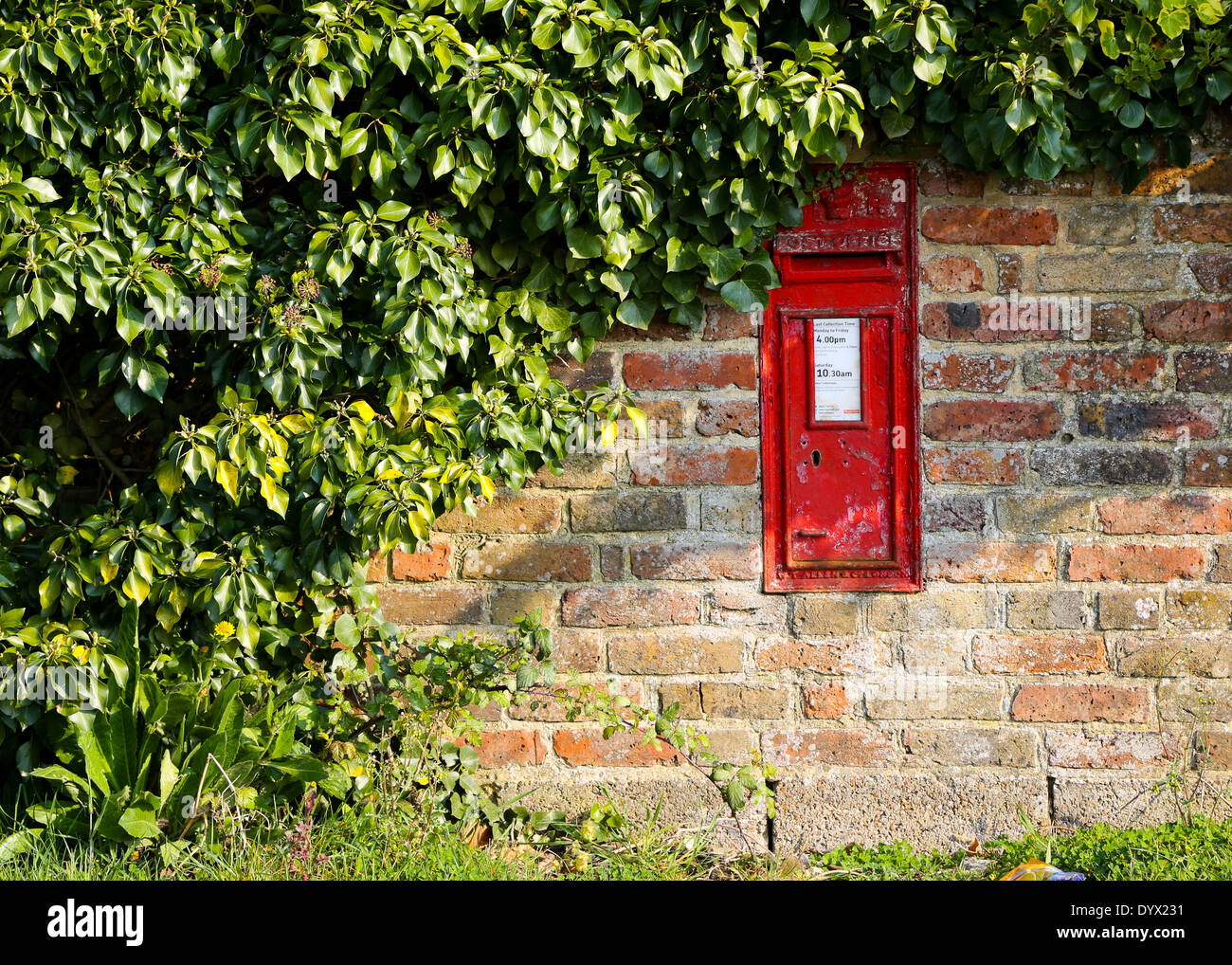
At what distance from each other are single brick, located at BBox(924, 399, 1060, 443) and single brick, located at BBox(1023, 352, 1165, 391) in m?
0.09

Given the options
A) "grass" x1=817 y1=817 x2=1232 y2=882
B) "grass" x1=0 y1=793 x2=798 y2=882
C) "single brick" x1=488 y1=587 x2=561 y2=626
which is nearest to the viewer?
"grass" x1=0 y1=793 x2=798 y2=882

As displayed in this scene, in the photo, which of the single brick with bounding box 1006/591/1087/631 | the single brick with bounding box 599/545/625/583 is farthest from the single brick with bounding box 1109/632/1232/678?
the single brick with bounding box 599/545/625/583

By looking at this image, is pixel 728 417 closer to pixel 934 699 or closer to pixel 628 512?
pixel 628 512

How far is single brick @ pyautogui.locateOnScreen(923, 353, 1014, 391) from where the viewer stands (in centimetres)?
314

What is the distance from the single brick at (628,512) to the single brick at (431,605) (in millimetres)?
407

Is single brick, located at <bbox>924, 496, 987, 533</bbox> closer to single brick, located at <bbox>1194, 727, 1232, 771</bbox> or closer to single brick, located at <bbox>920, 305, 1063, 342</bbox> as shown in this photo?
single brick, located at <bbox>920, 305, 1063, 342</bbox>

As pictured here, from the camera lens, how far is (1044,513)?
3.14 m

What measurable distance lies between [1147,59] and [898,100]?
709 mm

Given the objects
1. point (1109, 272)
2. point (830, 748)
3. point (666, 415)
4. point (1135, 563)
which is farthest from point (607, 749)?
point (1109, 272)

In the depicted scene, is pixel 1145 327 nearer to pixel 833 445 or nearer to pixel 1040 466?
pixel 1040 466

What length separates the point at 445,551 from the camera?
3240 mm

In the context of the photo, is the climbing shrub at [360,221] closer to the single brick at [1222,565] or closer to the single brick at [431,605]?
the single brick at [431,605]

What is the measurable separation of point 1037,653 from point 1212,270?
129 cm

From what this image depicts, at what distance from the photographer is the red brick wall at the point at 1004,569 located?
10.2ft
